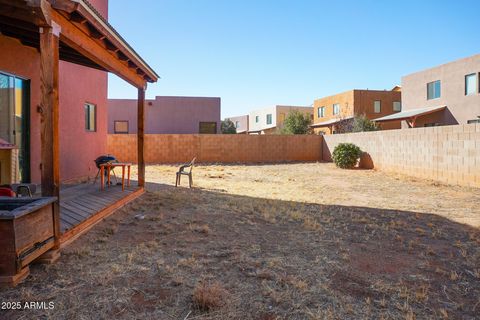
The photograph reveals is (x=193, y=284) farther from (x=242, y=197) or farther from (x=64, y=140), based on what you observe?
(x=64, y=140)

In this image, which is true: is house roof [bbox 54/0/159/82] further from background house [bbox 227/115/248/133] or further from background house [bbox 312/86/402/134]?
background house [bbox 227/115/248/133]

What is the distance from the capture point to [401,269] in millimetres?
3719

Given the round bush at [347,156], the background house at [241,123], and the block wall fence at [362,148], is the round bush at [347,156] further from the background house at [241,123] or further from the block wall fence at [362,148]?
the background house at [241,123]

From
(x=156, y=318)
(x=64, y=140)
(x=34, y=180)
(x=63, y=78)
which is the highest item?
(x=63, y=78)

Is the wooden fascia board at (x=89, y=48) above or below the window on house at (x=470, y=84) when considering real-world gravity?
below

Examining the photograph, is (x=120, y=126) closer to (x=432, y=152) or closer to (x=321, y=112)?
(x=432, y=152)

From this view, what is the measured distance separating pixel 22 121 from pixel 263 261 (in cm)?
576

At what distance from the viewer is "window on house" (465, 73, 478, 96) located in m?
18.4

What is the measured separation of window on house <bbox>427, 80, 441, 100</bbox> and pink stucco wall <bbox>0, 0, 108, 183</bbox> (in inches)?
739

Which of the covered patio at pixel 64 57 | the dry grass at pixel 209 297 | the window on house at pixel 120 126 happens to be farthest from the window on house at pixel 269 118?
the dry grass at pixel 209 297

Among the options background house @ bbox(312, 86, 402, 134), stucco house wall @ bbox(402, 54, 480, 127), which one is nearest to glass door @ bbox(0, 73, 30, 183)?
stucco house wall @ bbox(402, 54, 480, 127)

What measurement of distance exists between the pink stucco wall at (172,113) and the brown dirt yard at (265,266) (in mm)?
19879

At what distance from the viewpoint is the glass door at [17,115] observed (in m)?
6.36

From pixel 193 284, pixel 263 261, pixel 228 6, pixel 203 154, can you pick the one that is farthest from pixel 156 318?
pixel 203 154
